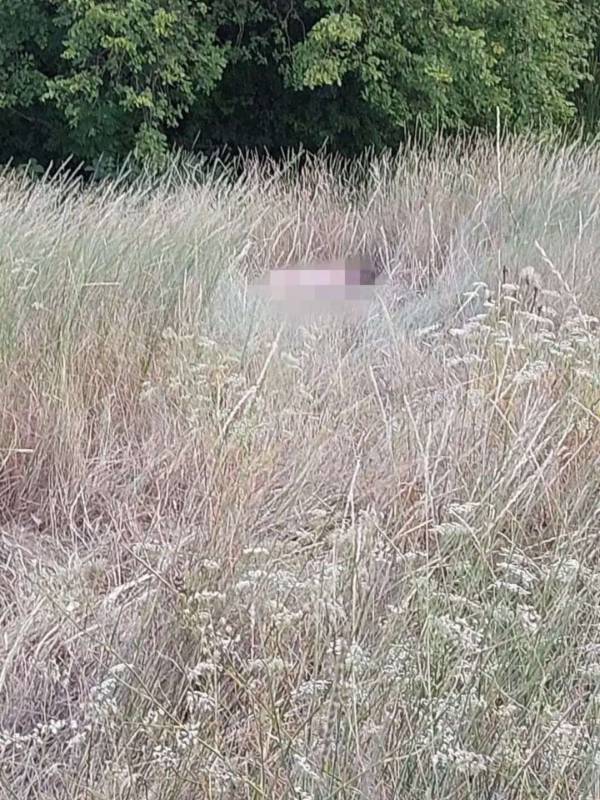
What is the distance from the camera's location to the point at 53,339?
2.78 m

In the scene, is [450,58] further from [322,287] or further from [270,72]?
[322,287]

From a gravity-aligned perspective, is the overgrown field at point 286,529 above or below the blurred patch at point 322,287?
above

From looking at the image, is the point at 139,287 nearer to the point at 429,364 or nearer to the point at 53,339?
the point at 53,339

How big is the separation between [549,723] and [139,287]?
2206 millimetres

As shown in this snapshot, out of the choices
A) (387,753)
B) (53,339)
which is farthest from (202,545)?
(53,339)

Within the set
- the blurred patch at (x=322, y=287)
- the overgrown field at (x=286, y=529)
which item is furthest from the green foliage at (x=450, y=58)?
the overgrown field at (x=286, y=529)

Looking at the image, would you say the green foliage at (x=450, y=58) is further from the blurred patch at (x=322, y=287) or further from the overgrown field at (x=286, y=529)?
the overgrown field at (x=286, y=529)

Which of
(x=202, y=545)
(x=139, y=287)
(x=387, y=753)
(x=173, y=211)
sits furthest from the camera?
(x=173, y=211)

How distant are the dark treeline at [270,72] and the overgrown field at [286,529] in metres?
3.01

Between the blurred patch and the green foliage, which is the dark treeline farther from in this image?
the blurred patch

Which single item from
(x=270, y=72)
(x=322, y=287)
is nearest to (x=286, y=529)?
(x=322, y=287)

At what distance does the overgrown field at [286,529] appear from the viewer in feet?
4.62

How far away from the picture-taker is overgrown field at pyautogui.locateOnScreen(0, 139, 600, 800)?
1.41m

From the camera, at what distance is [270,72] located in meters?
7.91
